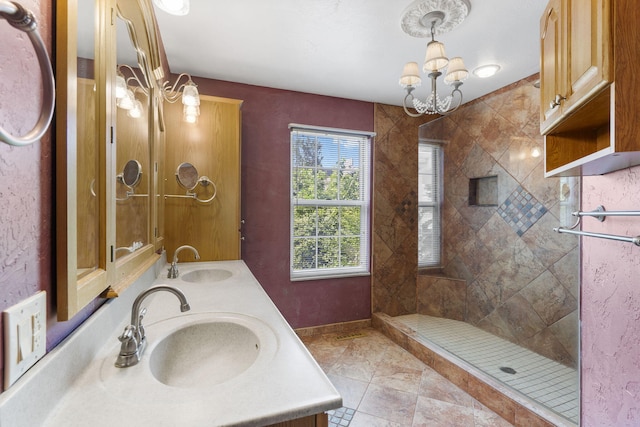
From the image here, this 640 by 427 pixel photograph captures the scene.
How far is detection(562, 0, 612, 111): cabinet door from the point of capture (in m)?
0.84

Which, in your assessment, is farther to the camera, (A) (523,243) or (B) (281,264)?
(B) (281,264)

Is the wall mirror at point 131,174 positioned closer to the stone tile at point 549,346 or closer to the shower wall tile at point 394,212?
the shower wall tile at point 394,212

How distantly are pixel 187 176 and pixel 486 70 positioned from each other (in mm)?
2661

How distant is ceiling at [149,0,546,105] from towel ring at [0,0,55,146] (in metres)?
1.61

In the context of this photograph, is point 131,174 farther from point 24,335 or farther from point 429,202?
point 429,202

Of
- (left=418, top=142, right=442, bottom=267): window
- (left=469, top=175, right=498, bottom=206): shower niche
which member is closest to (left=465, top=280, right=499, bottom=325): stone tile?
(left=418, top=142, right=442, bottom=267): window

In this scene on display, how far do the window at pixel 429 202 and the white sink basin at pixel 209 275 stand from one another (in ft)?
7.41

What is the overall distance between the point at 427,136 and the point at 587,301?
2.26m

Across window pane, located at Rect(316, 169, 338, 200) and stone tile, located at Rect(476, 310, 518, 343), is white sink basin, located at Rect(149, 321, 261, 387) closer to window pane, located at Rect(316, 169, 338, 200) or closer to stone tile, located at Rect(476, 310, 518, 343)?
window pane, located at Rect(316, 169, 338, 200)

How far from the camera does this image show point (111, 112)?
908 millimetres

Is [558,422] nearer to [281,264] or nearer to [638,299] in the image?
[638,299]

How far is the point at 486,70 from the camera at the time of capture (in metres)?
2.51

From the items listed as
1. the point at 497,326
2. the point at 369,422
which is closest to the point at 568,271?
the point at 497,326

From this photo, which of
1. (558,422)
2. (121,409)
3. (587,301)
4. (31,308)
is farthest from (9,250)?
(558,422)
